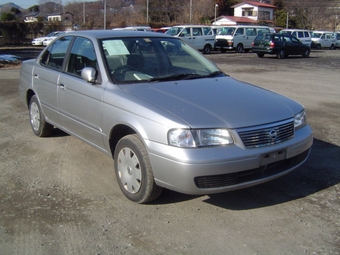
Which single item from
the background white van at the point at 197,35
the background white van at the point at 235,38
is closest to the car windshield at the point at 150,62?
the background white van at the point at 197,35

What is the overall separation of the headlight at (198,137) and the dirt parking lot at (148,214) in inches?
28.9

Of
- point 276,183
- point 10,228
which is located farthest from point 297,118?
point 10,228

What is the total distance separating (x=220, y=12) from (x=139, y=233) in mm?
69607

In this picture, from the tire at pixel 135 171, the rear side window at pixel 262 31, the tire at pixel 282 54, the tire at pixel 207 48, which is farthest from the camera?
the rear side window at pixel 262 31

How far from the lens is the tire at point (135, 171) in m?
3.75

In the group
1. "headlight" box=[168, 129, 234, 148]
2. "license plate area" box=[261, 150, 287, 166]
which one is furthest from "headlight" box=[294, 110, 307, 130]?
"headlight" box=[168, 129, 234, 148]

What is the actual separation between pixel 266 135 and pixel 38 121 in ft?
12.3

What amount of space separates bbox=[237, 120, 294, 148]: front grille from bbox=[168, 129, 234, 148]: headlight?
0.15 meters

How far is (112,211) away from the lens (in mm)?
3855

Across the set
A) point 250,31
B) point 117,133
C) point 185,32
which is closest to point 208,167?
point 117,133

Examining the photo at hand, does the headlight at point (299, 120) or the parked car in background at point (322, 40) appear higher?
the parked car in background at point (322, 40)

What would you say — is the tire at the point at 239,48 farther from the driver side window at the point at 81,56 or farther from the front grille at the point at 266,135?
the front grille at the point at 266,135

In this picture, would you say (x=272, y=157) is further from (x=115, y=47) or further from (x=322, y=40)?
(x=322, y=40)

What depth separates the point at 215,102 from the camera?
3936 mm
